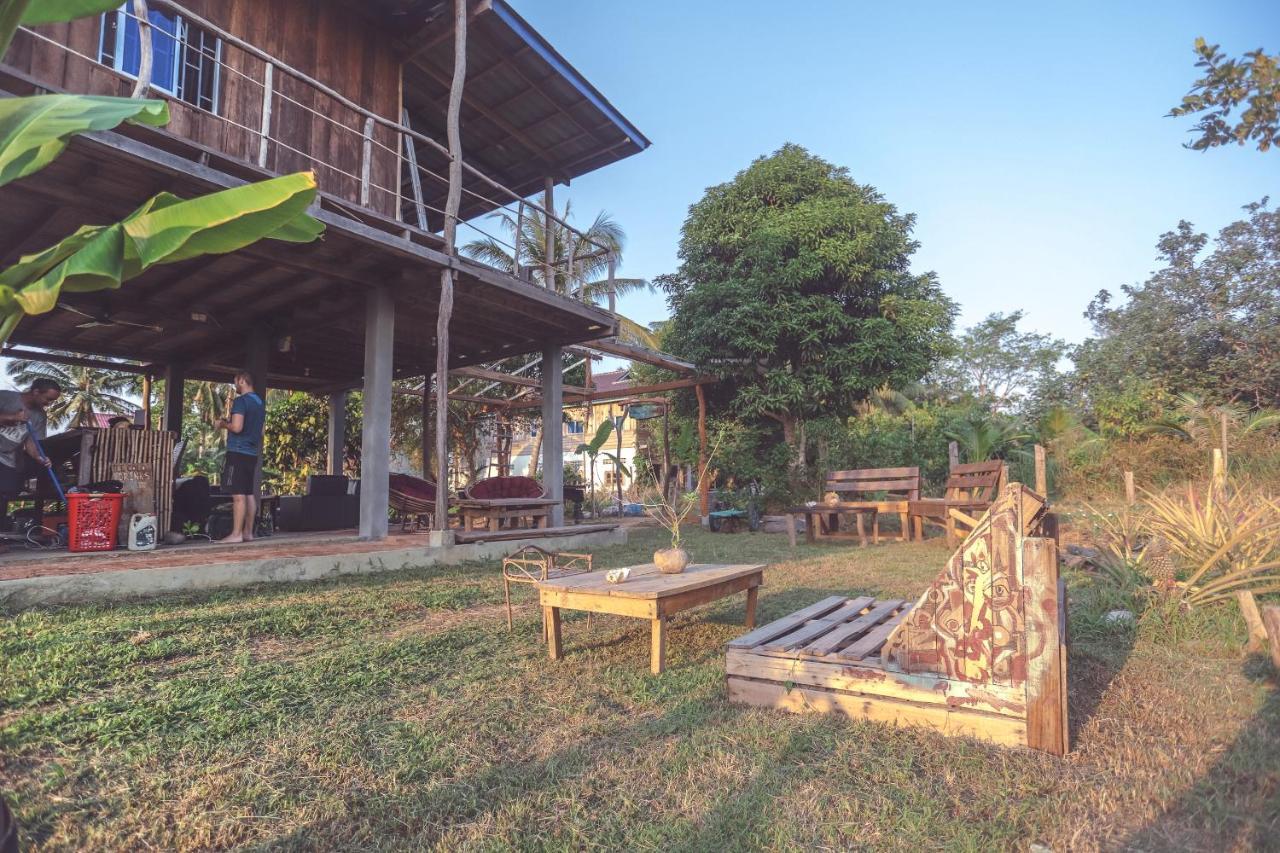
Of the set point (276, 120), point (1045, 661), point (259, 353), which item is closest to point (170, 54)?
point (276, 120)

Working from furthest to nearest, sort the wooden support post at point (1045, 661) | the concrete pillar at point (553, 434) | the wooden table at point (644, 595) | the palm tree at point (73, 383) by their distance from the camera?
the palm tree at point (73, 383), the concrete pillar at point (553, 434), the wooden table at point (644, 595), the wooden support post at point (1045, 661)

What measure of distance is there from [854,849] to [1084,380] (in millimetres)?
25773

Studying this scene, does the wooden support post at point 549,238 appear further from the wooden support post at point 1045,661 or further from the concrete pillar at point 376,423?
the wooden support post at point 1045,661

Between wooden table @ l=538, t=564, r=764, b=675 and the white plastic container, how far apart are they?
4806 millimetres

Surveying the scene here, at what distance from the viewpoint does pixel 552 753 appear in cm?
248

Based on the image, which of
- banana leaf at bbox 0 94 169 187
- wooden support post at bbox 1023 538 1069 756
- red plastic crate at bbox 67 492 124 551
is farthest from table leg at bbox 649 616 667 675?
red plastic crate at bbox 67 492 124 551

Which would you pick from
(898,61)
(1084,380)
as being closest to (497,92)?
(898,61)

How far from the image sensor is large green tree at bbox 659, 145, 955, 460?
14133mm

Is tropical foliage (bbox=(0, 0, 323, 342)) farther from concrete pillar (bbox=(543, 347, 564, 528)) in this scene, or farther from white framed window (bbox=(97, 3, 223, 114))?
concrete pillar (bbox=(543, 347, 564, 528))

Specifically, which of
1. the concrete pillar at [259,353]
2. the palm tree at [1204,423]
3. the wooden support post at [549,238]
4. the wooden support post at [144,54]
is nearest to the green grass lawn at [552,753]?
the wooden support post at [144,54]

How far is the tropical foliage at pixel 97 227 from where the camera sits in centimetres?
147

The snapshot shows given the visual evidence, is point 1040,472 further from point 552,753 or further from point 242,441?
point 242,441

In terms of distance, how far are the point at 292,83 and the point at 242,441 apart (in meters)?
4.40

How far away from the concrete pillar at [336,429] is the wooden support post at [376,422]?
217 inches
